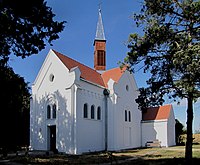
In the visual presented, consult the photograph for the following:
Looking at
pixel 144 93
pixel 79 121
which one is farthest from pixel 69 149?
pixel 144 93

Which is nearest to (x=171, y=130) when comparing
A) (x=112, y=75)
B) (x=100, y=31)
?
(x=112, y=75)

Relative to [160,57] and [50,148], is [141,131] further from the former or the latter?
[160,57]

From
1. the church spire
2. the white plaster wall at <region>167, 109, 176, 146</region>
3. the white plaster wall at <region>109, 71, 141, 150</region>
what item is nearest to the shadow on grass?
the white plaster wall at <region>109, 71, 141, 150</region>

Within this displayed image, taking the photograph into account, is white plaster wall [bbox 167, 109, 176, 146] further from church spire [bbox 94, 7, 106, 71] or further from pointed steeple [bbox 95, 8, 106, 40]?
pointed steeple [bbox 95, 8, 106, 40]

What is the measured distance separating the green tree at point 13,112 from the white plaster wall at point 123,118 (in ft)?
34.5

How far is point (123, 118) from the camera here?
1341 inches

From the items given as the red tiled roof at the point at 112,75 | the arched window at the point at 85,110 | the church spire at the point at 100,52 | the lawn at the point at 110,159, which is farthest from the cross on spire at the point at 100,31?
the lawn at the point at 110,159

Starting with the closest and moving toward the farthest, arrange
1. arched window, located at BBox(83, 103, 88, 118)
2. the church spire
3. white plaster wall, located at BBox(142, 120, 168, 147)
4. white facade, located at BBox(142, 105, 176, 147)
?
1. arched window, located at BBox(83, 103, 88, 118)
2. white facade, located at BBox(142, 105, 176, 147)
3. white plaster wall, located at BBox(142, 120, 168, 147)
4. the church spire

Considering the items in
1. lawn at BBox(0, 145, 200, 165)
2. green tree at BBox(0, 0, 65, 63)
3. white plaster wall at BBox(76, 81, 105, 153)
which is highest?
green tree at BBox(0, 0, 65, 63)

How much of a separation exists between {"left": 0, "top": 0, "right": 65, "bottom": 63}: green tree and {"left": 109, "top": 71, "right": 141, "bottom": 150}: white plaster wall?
1843 cm

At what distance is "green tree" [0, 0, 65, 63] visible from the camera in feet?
41.6

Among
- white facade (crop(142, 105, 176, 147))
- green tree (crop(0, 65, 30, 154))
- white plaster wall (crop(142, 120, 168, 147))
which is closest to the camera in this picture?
green tree (crop(0, 65, 30, 154))

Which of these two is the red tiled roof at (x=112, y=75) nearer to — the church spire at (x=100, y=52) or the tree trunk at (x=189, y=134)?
the church spire at (x=100, y=52)

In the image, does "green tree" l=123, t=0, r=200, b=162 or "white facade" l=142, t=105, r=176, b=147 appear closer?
"green tree" l=123, t=0, r=200, b=162
